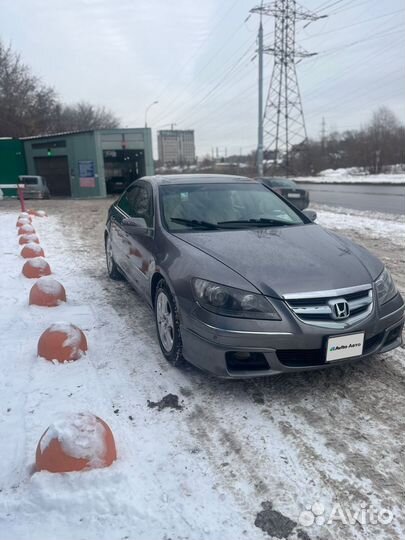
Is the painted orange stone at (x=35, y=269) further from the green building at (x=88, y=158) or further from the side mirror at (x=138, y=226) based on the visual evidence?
the green building at (x=88, y=158)

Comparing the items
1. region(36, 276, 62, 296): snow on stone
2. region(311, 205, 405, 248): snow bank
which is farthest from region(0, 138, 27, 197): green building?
region(36, 276, 62, 296): snow on stone

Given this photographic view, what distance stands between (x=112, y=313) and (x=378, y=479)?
3.32 m

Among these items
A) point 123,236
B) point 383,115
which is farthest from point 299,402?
point 383,115

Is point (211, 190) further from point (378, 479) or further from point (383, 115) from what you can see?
point (383, 115)

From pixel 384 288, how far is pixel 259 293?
1.09 metres

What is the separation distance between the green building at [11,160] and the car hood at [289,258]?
2438cm

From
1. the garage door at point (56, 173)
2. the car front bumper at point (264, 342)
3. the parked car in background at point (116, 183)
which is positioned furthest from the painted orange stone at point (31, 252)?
the garage door at point (56, 173)

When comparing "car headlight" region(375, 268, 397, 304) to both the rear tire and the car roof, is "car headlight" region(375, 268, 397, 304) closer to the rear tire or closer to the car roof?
the car roof

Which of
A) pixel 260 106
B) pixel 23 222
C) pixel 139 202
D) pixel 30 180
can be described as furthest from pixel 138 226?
pixel 260 106

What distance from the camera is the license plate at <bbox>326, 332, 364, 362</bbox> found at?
9.45 feet

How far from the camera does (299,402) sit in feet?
10.0

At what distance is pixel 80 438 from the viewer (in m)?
2.36

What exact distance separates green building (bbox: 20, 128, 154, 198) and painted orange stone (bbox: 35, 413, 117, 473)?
73.9ft

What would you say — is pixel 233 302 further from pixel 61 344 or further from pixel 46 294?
pixel 46 294
